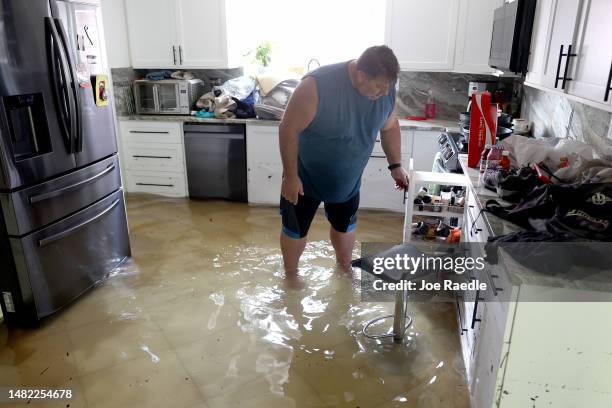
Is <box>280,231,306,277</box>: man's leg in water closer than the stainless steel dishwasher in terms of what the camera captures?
Yes

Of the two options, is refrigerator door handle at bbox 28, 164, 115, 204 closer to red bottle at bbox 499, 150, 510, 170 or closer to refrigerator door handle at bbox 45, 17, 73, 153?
refrigerator door handle at bbox 45, 17, 73, 153

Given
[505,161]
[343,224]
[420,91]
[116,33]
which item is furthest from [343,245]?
[116,33]

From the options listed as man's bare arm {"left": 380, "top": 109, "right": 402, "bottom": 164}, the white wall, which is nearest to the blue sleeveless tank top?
man's bare arm {"left": 380, "top": 109, "right": 402, "bottom": 164}

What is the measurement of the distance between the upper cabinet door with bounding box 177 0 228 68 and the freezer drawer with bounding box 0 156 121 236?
5.17 ft

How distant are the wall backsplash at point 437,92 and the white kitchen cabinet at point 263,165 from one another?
1.21 metres

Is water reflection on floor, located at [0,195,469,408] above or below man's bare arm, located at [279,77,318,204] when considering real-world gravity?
below

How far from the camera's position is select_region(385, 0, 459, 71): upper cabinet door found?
358 centimetres

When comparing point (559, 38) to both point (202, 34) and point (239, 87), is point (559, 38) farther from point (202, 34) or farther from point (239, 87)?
point (202, 34)

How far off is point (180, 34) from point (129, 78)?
67cm

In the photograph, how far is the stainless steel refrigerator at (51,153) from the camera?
211 centimetres

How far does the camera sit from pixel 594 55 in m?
1.57

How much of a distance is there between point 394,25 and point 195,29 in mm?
1694

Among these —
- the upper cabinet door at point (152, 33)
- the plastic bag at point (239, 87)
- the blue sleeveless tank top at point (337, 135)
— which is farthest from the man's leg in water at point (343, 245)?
the upper cabinet door at point (152, 33)

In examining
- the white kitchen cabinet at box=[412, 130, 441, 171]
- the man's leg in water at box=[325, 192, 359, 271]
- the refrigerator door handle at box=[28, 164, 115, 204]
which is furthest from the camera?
the white kitchen cabinet at box=[412, 130, 441, 171]
